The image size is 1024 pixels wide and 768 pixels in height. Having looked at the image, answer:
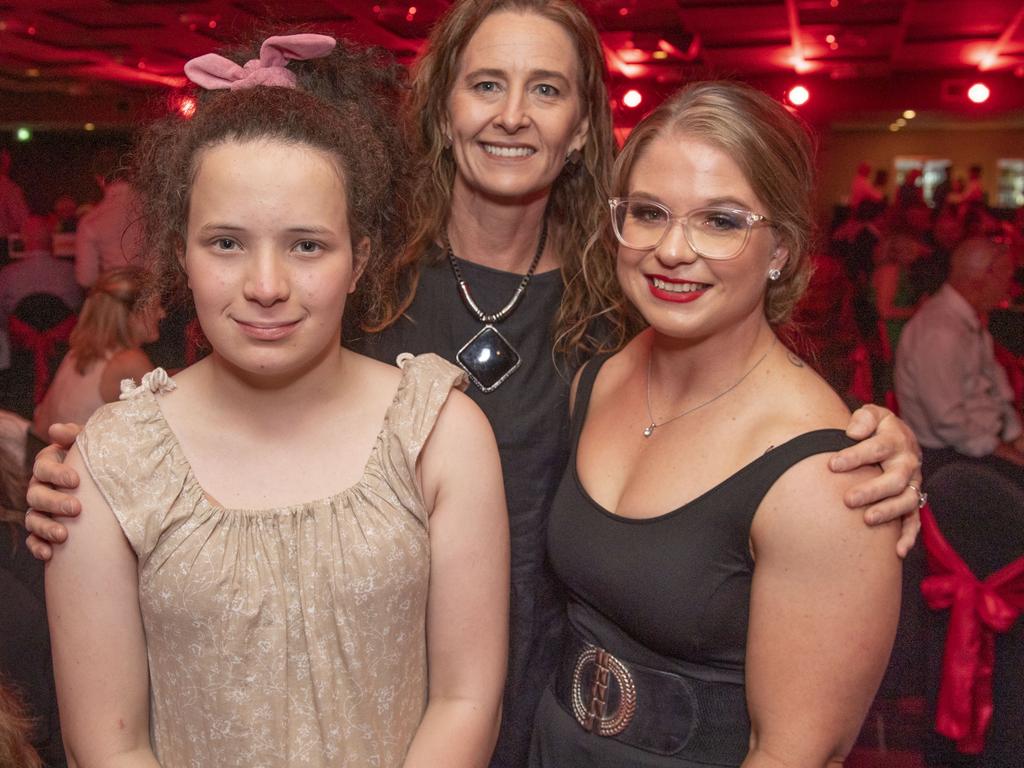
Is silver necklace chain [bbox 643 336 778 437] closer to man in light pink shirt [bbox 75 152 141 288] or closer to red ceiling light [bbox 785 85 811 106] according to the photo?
man in light pink shirt [bbox 75 152 141 288]

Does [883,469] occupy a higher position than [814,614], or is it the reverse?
[883,469]

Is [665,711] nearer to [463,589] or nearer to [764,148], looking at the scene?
[463,589]

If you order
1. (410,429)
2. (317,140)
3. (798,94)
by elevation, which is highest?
(798,94)

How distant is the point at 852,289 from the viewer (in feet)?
17.5

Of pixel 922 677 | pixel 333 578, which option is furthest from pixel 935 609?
pixel 333 578

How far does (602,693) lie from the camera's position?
1.57m

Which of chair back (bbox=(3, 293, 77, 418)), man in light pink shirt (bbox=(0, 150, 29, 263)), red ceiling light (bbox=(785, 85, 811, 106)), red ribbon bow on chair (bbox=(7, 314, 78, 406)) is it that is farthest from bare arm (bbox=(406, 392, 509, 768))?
red ceiling light (bbox=(785, 85, 811, 106))

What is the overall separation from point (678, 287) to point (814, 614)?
49 centimetres

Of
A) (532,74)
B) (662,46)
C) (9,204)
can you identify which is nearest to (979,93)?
(662,46)

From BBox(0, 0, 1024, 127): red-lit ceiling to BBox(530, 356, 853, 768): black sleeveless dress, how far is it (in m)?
0.71

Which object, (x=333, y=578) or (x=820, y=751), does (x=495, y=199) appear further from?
(x=820, y=751)

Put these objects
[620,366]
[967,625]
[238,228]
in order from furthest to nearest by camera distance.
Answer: [967,625]
[620,366]
[238,228]

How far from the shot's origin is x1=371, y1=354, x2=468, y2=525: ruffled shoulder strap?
137 centimetres

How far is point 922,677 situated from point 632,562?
4.57 ft
